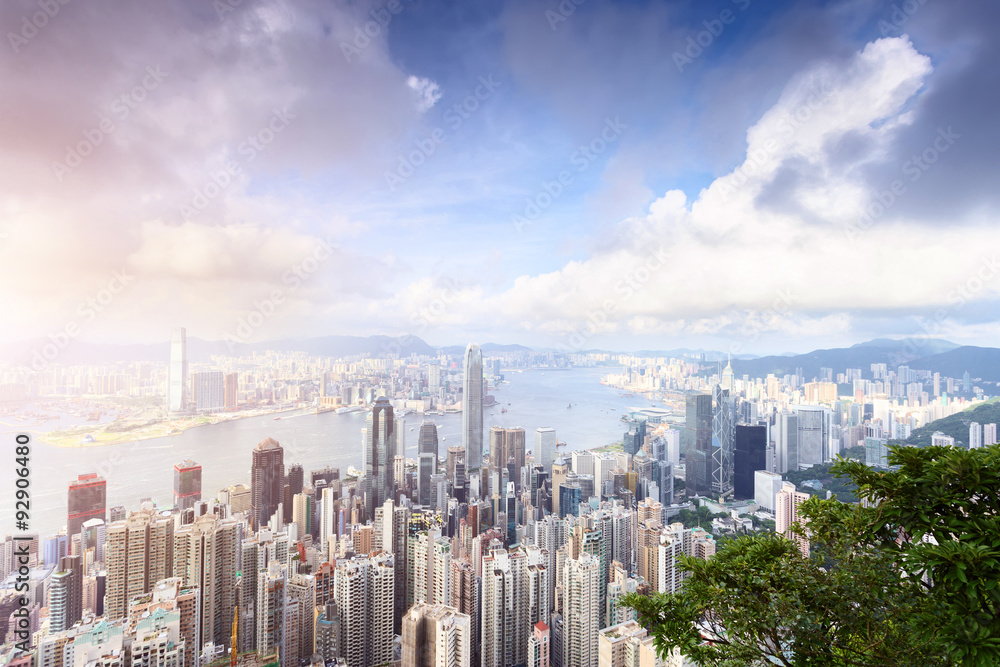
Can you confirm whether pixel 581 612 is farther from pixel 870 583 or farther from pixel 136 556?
pixel 136 556

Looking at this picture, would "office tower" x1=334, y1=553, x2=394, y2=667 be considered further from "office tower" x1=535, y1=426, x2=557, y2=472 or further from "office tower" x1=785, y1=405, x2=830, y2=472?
"office tower" x1=785, y1=405, x2=830, y2=472

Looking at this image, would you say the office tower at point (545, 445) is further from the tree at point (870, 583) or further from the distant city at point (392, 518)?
the tree at point (870, 583)

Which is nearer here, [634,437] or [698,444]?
[634,437]

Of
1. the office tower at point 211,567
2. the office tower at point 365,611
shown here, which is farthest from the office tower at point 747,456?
the office tower at point 211,567

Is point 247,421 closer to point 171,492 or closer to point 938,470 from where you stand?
point 171,492

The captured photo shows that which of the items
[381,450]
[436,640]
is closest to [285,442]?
[381,450]

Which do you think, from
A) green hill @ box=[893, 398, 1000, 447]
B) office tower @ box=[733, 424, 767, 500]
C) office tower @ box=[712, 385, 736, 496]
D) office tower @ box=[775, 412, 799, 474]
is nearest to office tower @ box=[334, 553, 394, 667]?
office tower @ box=[712, 385, 736, 496]
